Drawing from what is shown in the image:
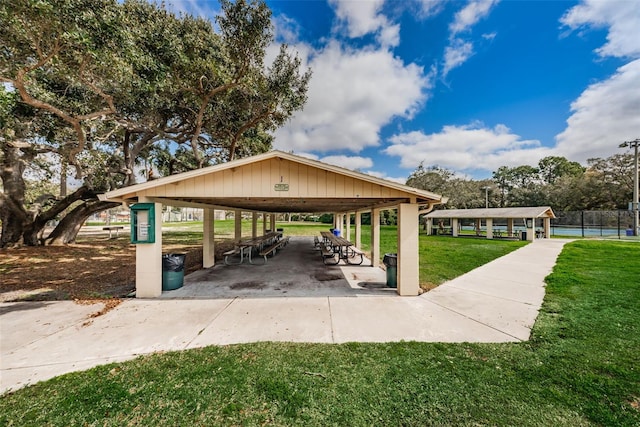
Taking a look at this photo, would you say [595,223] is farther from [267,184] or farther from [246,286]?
[246,286]

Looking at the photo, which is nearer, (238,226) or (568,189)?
(238,226)

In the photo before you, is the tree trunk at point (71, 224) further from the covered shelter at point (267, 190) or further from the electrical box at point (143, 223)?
the covered shelter at point (267, 190)

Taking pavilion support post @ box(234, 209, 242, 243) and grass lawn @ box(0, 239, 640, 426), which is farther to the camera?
pavilion support post @ box(234, 209, 242, 243)

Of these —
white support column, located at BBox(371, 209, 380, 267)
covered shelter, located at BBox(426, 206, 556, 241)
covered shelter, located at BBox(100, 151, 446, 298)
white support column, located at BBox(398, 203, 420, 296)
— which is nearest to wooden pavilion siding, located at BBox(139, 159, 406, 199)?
covered shelter, located at BBox(100, 151, 446, 298)

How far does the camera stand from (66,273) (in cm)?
851

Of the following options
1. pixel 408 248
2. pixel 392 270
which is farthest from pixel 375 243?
pixel 408 248

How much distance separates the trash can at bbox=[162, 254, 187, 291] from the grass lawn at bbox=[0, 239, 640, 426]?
3633 millimetres

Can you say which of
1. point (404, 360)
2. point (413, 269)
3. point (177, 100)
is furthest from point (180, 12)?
point (404, 360)

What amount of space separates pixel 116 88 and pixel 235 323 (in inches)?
387

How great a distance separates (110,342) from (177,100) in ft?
35.7

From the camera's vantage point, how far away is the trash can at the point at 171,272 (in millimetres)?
6695

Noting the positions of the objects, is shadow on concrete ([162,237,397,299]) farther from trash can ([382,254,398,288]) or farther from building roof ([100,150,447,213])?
building roof ([100,150,447,213])

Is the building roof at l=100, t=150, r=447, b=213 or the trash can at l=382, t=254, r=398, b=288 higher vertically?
the building roof at l=100, t=150, r=447, b=213

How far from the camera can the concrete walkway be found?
3.65 meters
